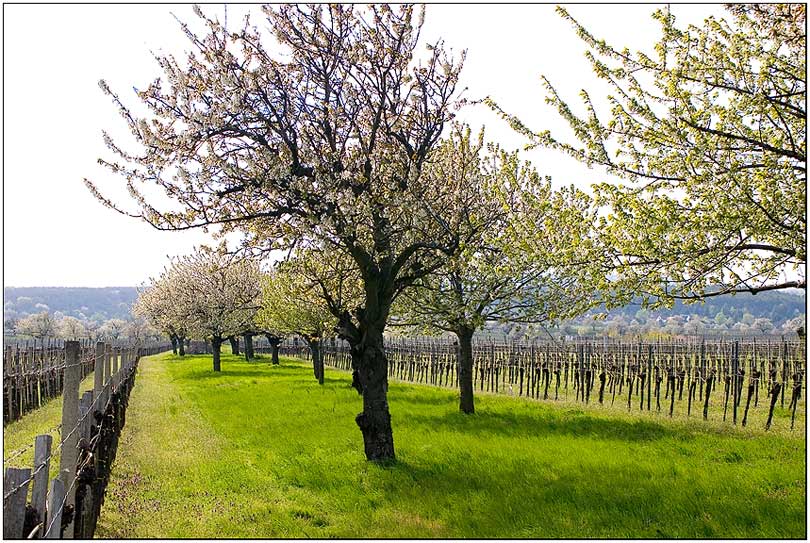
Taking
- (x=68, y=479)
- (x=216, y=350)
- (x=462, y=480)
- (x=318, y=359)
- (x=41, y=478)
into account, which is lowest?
(x=462, y=480)

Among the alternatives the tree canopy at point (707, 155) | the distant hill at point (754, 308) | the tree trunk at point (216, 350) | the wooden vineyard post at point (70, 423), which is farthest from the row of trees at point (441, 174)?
the distant hill at point (754, 308)

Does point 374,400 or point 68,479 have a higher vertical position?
point 374,400

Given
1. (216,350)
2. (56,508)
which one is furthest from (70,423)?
(216,350)

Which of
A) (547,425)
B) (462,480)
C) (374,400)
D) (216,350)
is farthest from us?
(216,350)

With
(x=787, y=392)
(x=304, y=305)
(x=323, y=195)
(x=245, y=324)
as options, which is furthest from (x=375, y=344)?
(x=245, y=324)

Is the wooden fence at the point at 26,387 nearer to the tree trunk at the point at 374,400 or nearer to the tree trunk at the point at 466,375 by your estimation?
the tree trunk at the point at 374,400

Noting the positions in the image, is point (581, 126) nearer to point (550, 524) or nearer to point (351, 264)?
point (550, 524)

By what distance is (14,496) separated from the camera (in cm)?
447

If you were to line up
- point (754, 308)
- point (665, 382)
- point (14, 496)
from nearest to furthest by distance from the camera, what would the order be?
point (14, 496), point (665, 382), point (754, 308)

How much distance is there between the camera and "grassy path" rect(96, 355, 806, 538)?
319 inches

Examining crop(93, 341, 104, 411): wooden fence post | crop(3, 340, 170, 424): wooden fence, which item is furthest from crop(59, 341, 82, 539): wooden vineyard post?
crop(3, 340, 170, 424): wooden fence

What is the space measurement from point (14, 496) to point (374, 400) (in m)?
7.59

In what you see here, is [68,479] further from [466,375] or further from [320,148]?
[466,375]

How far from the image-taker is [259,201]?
1162 centimetres
